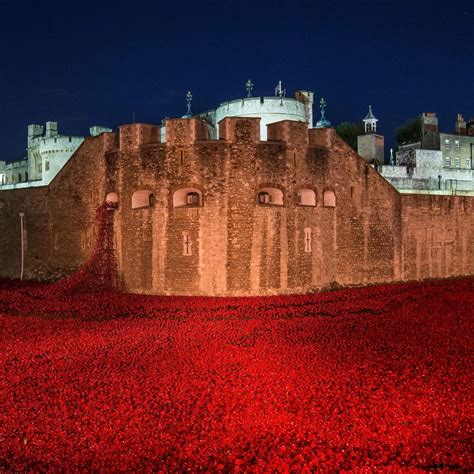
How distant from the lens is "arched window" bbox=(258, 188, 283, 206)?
17862 millimetres

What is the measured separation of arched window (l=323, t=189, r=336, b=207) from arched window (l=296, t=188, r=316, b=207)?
557mm

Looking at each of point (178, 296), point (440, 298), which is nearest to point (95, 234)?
point (178, 296)

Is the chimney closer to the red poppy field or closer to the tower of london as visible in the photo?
the tower of london

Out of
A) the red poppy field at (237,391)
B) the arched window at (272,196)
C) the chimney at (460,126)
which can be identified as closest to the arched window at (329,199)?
the arched window at (272,196)

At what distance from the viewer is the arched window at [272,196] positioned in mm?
17862

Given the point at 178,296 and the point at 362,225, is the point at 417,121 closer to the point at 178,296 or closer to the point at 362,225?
the point at 362,225

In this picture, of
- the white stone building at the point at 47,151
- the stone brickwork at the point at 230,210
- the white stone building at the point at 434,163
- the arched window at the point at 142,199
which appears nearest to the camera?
the stone brickwork at the point at 230,210

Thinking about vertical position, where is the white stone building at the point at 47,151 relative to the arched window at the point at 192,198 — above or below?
above

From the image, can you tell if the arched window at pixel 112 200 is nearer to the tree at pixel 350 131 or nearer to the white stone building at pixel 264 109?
the white stone building at pixel 264 109

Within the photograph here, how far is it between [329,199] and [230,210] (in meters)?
4.28

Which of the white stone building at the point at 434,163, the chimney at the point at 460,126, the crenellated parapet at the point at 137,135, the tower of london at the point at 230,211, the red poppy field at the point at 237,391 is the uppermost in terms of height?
the chimney at the point at 460,126

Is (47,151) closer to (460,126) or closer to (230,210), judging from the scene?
(230,210)

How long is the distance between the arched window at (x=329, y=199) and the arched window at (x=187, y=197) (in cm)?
468

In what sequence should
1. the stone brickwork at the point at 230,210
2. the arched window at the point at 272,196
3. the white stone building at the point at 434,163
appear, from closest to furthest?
the stone brickwork at the point at 230,210, the arched window at the point at 272,196, the white stone building at the point at 434,163
